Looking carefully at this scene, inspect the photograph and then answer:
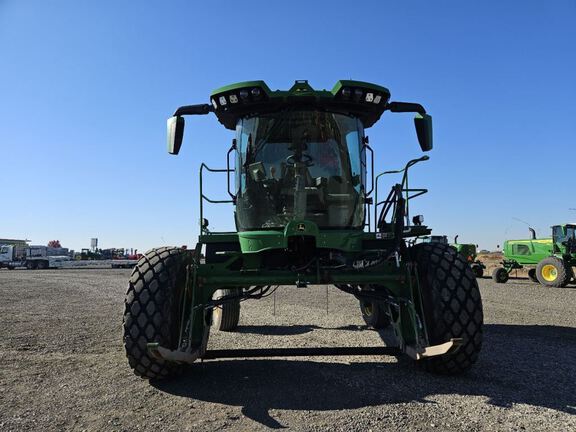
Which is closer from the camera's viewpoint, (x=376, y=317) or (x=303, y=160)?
(x=303, y=160)

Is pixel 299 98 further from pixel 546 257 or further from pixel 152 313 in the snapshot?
pixel 546 257

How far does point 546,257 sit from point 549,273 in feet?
9.72

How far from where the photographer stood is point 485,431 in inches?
126

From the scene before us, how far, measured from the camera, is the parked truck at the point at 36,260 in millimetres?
47031

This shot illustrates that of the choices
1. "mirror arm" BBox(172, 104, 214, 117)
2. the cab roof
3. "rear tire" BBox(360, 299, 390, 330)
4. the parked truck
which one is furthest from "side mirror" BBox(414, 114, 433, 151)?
the parked truck

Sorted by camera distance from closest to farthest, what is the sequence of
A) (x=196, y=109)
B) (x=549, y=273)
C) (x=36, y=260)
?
(x=196, y=109), (x=549, y=273), (x=36, y=260)

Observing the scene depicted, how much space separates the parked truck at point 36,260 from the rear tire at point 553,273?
122ft

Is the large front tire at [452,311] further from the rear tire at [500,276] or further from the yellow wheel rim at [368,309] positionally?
the rear tire at [500,276]

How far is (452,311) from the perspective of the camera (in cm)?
446

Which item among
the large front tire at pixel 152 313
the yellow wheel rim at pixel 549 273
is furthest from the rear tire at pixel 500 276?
the large front tire at pixel 152 313

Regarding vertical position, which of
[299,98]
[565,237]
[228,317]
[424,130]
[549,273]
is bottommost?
[228,317]

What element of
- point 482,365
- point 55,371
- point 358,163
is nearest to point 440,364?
point 482,365

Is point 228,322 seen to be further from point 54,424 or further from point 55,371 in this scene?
point 54,424

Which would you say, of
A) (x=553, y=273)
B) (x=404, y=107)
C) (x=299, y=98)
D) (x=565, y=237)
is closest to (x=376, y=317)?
(x=404, y=107)
